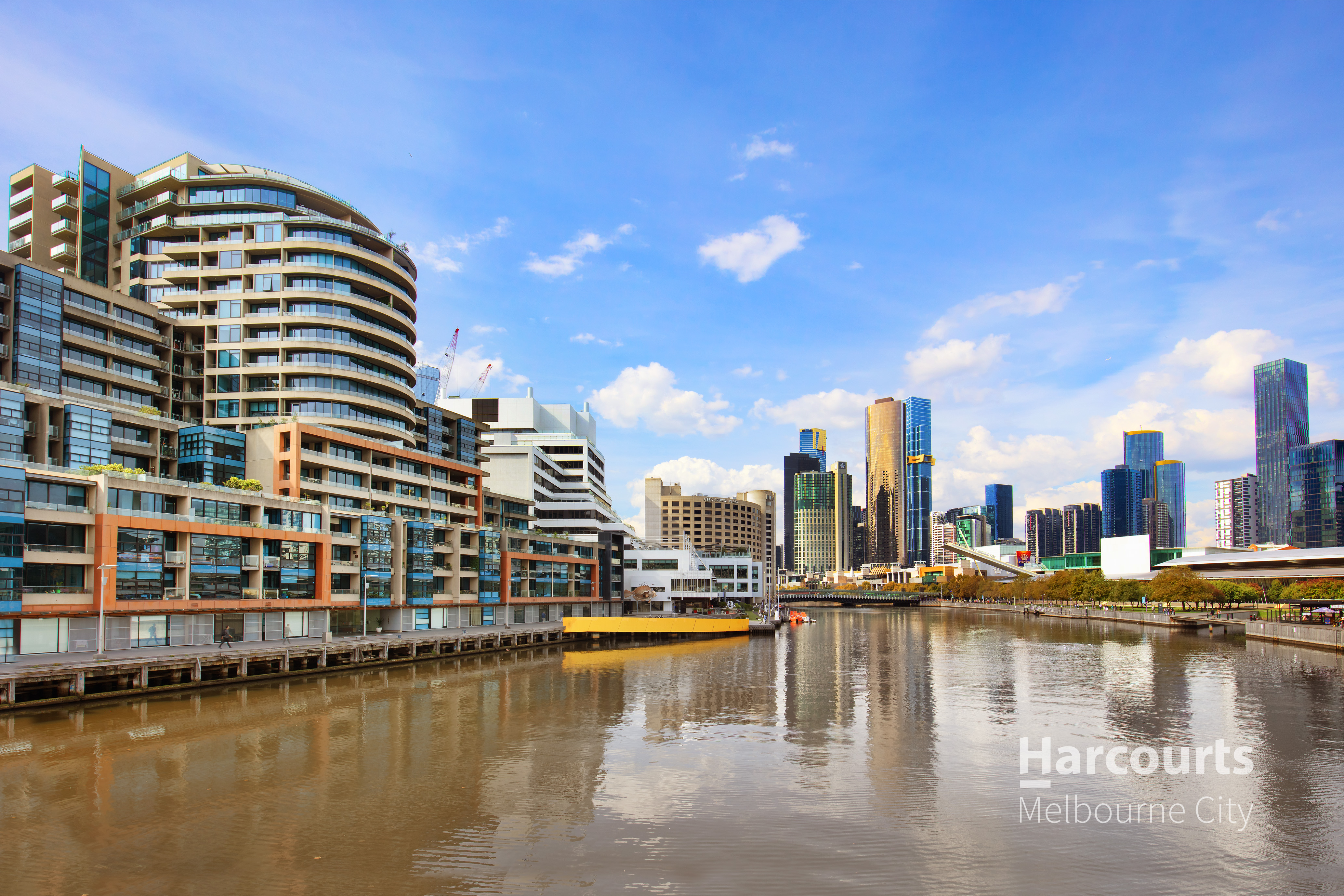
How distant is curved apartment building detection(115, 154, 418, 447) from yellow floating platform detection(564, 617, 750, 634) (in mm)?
32644

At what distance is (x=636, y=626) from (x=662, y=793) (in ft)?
245

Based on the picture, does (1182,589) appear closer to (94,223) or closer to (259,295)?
(259,295)

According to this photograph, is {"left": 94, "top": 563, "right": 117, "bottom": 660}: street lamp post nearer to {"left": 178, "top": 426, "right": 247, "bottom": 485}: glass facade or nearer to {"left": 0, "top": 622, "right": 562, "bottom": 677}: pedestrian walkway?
{"left": 0, "top": 622, "right": 562, "bottom": 677}: pedestrian walkway

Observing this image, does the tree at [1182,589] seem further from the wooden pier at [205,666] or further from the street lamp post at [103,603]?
the street lamp post at [103,603]

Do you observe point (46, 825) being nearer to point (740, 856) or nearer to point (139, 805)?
point (139, 805)

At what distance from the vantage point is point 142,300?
90.3 m

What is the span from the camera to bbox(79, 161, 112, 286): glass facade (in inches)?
3743

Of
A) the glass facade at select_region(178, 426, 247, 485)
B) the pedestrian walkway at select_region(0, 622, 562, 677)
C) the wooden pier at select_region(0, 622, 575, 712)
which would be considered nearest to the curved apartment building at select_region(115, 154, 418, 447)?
the glass facade at select_region(178, 426, 247, 485)

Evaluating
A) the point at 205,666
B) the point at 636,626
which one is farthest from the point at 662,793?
the point at 636,626

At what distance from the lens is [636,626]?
105 m

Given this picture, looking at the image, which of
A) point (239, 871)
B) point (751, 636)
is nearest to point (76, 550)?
point (239, 871)

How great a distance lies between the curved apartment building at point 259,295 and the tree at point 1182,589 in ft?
444

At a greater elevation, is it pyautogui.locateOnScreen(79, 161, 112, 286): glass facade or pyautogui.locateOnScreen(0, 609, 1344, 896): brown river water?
pyautogui.locateOnScreen(79, 161, 112, 286): glass facade

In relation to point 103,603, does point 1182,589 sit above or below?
below
